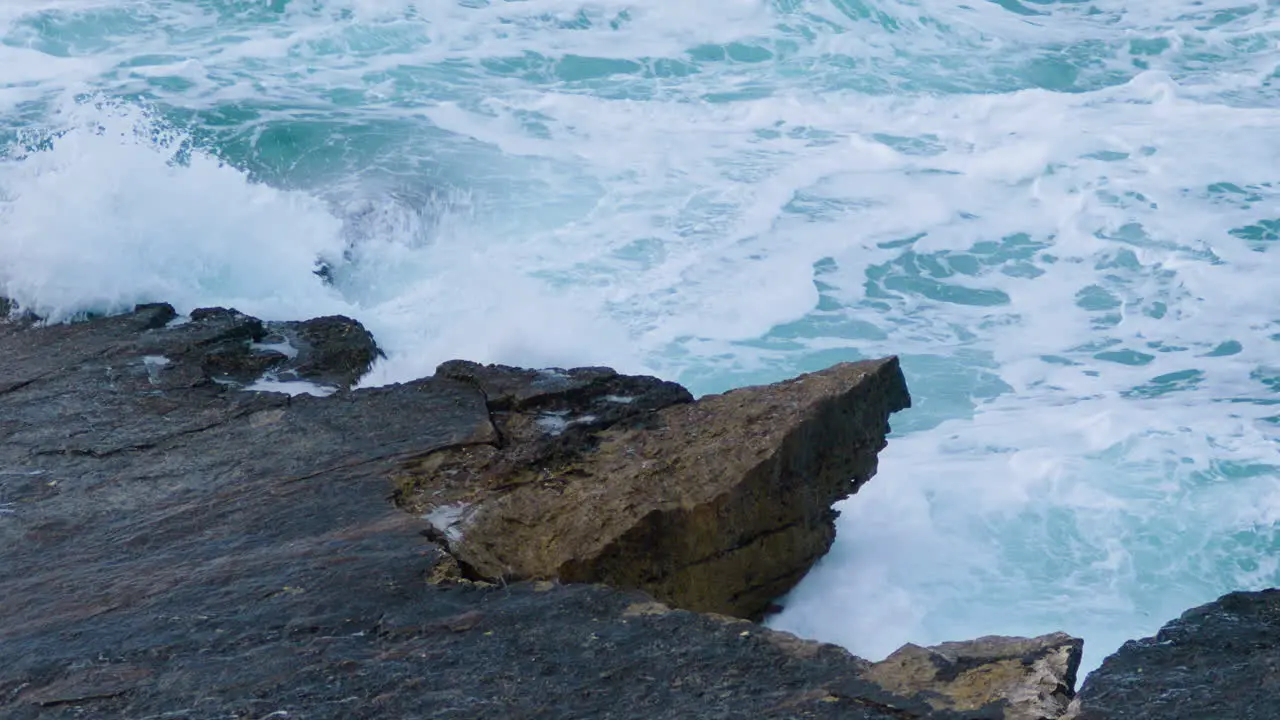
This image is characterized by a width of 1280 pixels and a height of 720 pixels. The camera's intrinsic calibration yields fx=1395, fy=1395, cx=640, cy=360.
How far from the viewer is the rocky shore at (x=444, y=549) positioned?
2.89m

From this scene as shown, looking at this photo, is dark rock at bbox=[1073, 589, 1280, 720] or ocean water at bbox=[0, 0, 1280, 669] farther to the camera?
ocean water at bbox=[0, 0, 1280, 669]

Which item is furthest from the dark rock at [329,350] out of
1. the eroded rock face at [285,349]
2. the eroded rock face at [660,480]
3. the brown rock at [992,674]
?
the brown rock at [992,674]

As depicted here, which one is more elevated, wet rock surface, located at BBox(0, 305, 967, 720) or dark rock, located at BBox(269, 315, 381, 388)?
wet rock surface, located at BBox(0, 305, 967, 720)

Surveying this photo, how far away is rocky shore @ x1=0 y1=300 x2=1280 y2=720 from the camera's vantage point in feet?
9.47

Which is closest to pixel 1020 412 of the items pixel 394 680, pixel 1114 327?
pixel 1114 327

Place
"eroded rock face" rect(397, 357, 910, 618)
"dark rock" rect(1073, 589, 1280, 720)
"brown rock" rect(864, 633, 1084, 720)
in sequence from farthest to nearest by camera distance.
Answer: "eroded rock face" rect(397, 357, 910, 618) < "brown rock" rect(864, 633, 1084, 720) < "dark rock" rect(1073, 589, 1280, 720)

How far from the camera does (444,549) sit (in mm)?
3547

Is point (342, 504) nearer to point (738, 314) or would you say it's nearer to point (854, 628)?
point (854, 628)

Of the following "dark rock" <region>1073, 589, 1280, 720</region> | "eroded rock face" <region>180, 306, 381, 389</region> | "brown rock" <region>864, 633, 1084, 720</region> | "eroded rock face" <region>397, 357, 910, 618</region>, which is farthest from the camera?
"eroded rock face" <region>180, 306, 381, 389</region>

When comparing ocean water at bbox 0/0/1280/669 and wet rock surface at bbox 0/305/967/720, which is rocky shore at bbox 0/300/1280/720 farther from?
ocean water at bbox 0/0/1280/669

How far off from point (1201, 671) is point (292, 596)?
2.03 meters

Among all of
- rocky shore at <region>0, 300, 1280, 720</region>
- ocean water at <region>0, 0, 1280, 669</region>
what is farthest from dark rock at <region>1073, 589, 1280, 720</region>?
ocean water at <region>0, 0, 1280, 669</region>

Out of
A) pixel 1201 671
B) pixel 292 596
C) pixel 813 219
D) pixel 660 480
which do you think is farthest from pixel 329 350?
pixel 813 219

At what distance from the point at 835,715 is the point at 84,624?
1.79 meters
